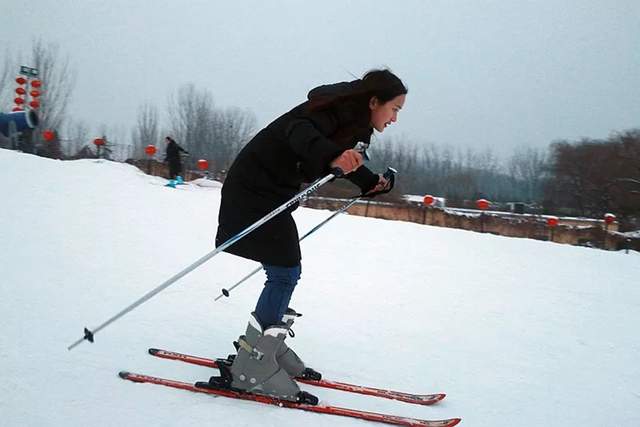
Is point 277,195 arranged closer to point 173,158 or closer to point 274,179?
point 274,179

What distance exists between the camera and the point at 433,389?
2.82 meters

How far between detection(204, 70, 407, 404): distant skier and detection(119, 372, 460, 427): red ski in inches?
1.4

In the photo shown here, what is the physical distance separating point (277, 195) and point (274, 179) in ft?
0.28

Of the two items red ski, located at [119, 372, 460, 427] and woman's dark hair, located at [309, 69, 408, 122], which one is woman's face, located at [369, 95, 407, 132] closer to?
woman's dark hair, located at [309, 69, 408, 122]

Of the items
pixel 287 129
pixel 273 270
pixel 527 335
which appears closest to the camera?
pixel 287 129

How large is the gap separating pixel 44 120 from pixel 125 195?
2646 centimetres

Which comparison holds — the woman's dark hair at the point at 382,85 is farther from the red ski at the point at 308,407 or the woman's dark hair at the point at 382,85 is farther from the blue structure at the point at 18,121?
the blue structure at the point at 18,121

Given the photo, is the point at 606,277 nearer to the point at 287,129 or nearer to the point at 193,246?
the point at 193,246

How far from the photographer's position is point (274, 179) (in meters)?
2.34

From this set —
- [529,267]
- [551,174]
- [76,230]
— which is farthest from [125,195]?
[551,174]

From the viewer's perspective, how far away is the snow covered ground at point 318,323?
2191 millimetres

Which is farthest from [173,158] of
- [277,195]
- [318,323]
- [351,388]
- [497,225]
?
[351,388]

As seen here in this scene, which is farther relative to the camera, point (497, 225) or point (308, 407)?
point (497, 225)

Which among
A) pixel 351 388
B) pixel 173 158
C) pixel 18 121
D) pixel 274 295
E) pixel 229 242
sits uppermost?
pixel 18 121
